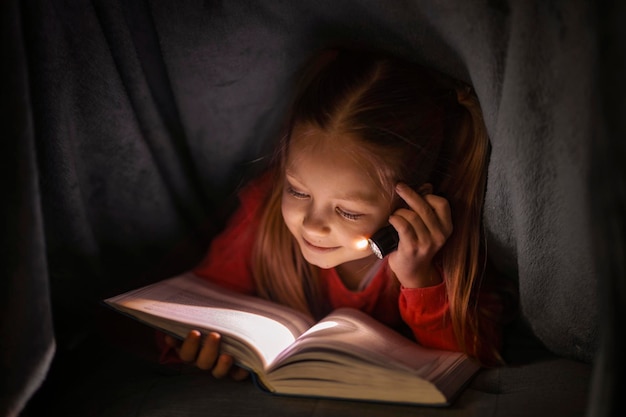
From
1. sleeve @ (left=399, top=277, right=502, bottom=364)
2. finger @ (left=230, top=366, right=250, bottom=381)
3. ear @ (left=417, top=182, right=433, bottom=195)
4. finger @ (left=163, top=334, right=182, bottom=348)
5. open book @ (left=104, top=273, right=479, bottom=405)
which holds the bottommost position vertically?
finger @ (left=230, top=366, right=250, bottom=381)

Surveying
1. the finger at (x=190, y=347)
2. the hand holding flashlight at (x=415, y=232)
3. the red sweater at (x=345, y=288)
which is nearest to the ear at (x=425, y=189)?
the hand holding flashlight at (x=415, y=232)

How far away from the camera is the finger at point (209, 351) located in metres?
0.83

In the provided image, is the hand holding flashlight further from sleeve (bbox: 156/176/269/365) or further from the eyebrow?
sleeve (bbox: 156/176/269/365)

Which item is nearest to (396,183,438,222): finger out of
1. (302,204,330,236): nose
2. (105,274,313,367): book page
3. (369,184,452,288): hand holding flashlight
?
(369,184,452,288): hand holding flashlight

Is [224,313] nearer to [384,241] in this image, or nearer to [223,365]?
[223,365]

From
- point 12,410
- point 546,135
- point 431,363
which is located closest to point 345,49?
point 546,135

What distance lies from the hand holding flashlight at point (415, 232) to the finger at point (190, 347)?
0.84 feet

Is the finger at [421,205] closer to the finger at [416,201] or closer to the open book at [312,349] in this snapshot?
the finger at [416,201]

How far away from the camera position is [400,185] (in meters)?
0.85

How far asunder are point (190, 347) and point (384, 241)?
0.94 feet

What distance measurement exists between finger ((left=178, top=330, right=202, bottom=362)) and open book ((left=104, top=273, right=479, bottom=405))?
0.04ft

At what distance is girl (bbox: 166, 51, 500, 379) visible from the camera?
837 millimetres

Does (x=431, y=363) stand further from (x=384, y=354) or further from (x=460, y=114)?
(x=460, y=114)

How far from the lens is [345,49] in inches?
36.4
